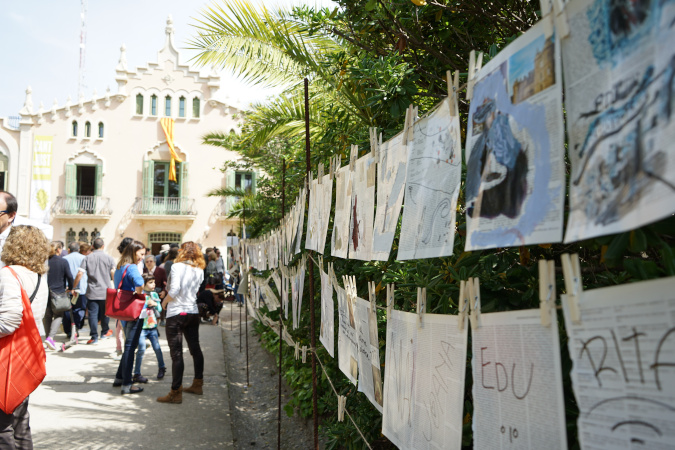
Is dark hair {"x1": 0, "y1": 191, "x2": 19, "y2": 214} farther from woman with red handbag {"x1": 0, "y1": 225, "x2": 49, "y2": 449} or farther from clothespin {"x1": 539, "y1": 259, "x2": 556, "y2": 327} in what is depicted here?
clothespin {"x1": 539, "y1": 259, "x2": 556, "y2": 327}

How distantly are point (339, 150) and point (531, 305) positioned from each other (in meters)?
2.63

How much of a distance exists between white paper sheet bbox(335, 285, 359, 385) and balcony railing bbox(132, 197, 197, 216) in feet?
70.7

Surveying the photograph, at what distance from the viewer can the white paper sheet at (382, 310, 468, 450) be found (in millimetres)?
1326

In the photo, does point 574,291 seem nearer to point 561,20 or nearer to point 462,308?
point 462,308

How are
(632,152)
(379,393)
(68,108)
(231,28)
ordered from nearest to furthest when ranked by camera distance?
1. (632,152)
2. (379,393)
3. (231,28)
4. (68,108)

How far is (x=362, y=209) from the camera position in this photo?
85.1 inches

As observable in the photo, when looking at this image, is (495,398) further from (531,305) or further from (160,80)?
(160,80)

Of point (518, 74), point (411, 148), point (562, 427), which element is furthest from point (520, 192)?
point (411, 148)

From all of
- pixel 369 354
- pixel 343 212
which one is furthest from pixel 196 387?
pixel 369 354

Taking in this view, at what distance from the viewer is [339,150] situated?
4055 mm

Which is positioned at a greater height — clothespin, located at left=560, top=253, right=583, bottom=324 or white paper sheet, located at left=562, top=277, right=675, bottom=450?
clothespin, located at left=560, top=253, right=583, bottom=324

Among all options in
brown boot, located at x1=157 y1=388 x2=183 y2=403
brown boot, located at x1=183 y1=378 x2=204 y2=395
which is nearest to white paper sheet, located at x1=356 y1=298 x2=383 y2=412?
brown boot, located at x1=157 y1=388 x2=183 y2=403

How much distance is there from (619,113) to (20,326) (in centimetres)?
304

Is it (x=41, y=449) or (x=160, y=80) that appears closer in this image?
(x=41, y=449)
